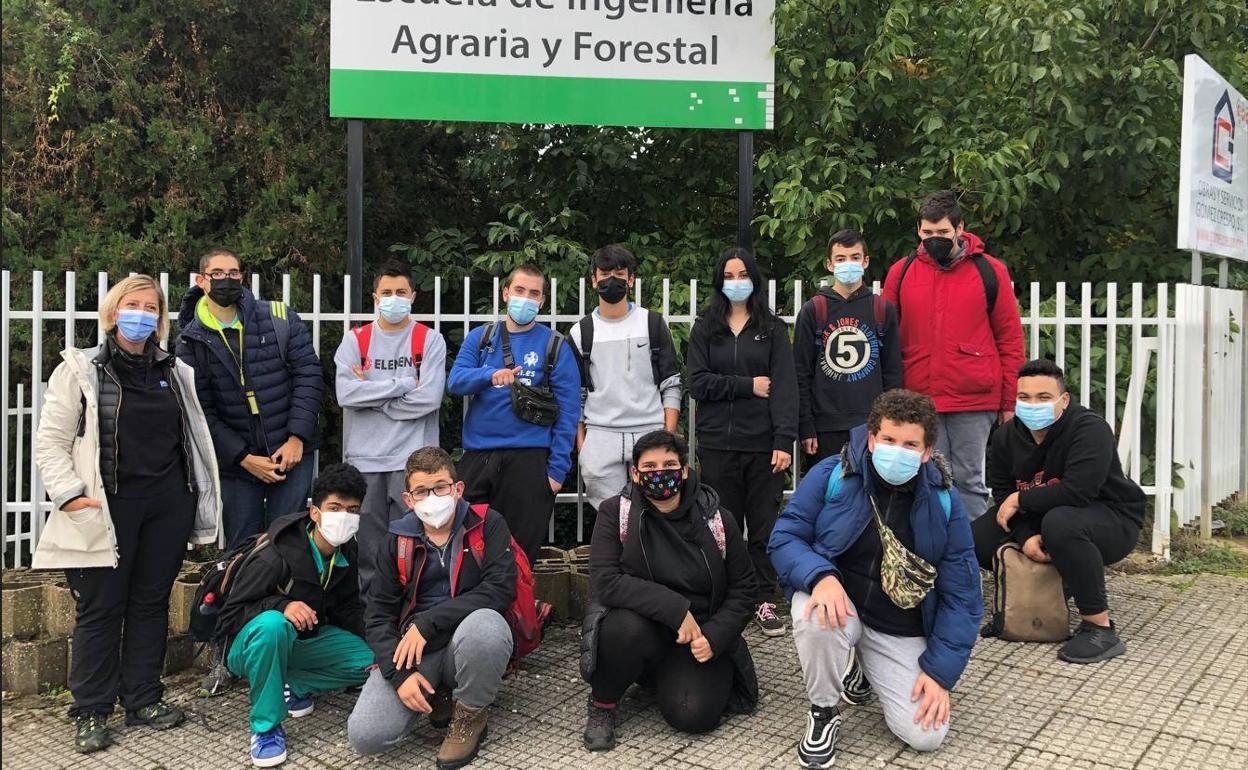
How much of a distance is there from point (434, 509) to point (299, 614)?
0.71m

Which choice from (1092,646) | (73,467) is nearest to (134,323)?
(73,467)

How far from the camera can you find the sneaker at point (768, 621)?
4809mm

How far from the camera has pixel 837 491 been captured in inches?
148

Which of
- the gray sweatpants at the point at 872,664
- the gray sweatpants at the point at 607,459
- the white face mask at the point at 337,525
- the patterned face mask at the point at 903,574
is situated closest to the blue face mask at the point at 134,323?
the white face mask at the point at 337,525

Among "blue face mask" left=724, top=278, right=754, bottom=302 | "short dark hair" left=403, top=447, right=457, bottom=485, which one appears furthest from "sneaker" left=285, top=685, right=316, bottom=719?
"blue face mask" left=724, top=278, right=754, bottom=302

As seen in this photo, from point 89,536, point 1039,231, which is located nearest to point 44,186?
point 89,536

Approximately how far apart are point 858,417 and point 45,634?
4137 mm

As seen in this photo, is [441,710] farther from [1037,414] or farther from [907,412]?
[1037,414]

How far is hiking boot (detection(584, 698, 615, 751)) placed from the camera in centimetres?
363

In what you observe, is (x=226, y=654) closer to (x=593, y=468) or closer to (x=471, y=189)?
(x=593, y=468)

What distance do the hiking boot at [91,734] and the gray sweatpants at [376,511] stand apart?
1112mm

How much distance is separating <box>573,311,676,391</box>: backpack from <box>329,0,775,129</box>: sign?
141 centimetres

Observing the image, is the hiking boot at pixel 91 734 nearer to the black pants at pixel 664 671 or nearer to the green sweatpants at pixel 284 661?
the green sweatpants at pixel 284 661

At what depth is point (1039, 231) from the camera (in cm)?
711
